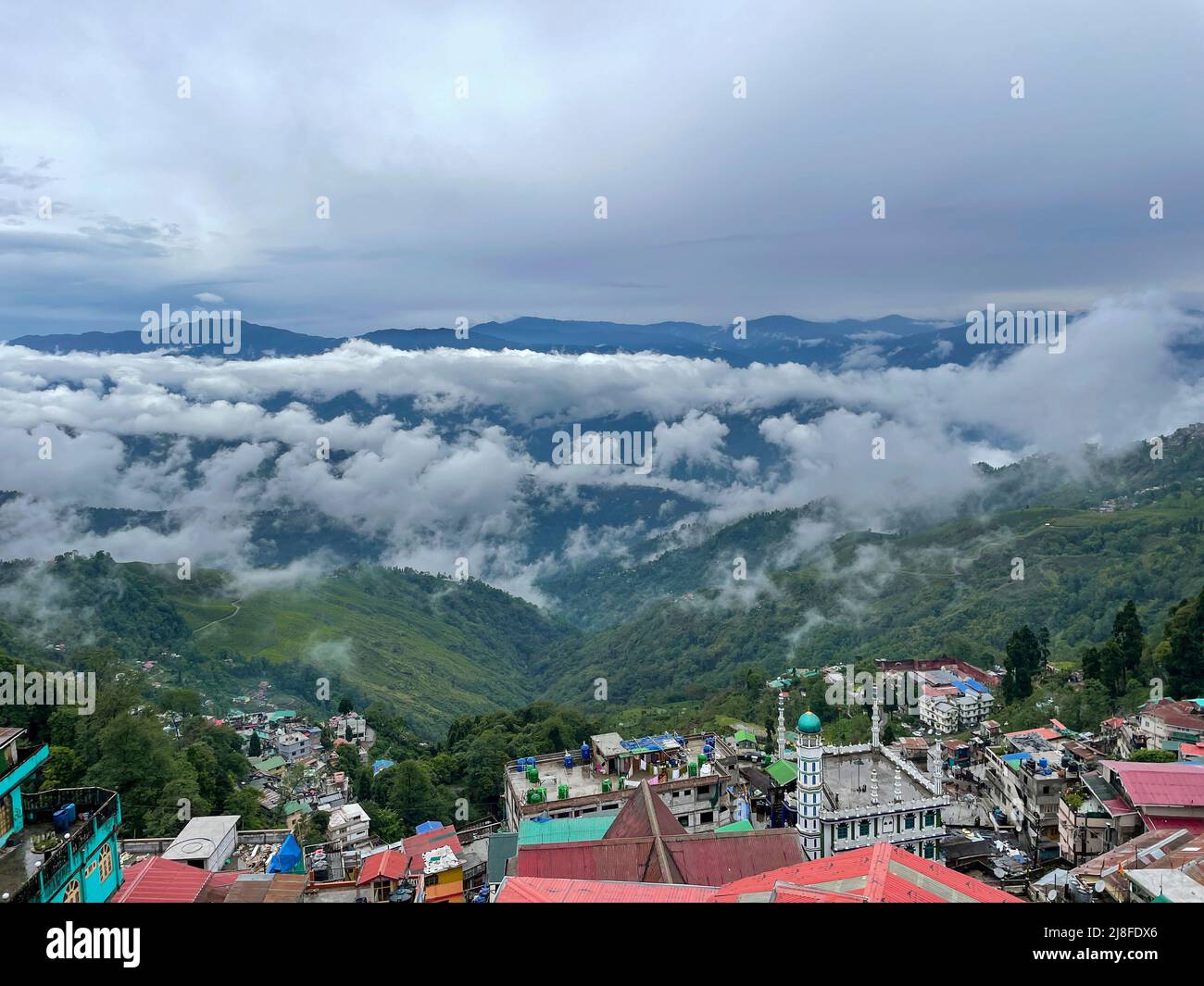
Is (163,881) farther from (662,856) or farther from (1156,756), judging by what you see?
(1156,756)

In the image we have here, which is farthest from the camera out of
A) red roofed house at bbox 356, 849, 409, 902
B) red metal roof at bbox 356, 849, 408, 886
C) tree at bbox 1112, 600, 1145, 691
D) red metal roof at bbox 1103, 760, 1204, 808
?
tree at bbox 1112, 600, 1145, 691

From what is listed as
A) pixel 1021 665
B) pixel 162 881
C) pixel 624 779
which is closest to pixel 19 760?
pixel 162 881

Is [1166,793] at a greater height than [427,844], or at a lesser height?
greater

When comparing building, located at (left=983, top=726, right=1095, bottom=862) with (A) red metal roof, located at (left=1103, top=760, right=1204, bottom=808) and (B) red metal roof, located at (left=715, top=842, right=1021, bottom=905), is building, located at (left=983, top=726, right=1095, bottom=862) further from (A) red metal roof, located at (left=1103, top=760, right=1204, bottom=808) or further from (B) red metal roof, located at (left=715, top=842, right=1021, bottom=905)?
(B) red metal roof, located at (left=715, top=842, right=1021, bottom=905)

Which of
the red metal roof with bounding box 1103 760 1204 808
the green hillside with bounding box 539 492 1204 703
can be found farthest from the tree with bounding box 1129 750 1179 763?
the green hillside with bounding box 539 492 1204 703

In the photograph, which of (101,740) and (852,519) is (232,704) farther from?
(852,519)
